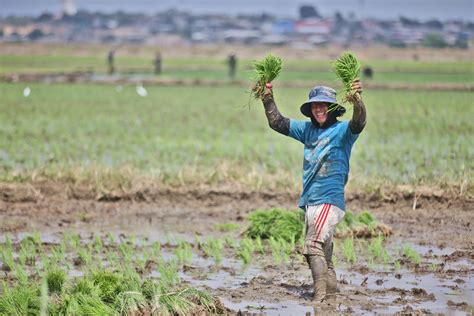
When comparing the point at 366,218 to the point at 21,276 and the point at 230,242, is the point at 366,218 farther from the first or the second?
the point at 21,276

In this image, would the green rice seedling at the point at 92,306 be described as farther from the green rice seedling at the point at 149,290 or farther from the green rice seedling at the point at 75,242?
the green rice seedling at the point at 75,242

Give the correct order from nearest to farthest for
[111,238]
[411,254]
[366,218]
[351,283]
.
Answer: [351,283]
[411,254]
[111,238]
[366,218]

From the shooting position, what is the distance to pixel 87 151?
51.0 feet

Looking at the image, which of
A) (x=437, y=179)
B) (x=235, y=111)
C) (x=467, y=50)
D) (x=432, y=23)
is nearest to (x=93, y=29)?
(x=432, y=23)

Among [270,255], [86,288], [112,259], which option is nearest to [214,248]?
[270,255]

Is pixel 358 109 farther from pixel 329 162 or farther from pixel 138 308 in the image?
pixel 138 308

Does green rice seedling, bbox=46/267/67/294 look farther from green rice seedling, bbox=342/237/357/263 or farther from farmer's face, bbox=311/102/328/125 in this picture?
green rice seedling, bbox=342/237/357/263

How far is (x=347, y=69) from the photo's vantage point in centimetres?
668

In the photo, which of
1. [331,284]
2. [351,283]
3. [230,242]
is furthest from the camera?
[230,242]

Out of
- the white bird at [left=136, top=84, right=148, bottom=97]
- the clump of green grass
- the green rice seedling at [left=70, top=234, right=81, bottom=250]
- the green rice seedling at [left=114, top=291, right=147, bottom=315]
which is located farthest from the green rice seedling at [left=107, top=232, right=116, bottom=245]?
the white bird at [left=136, top=84, right=148, bottom=97]

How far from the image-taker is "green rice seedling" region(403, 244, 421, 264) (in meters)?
8.16

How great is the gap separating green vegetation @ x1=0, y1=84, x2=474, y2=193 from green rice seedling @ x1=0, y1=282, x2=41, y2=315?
306 centimetres

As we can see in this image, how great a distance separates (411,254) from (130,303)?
123 inches

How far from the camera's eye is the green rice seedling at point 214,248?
848cm
